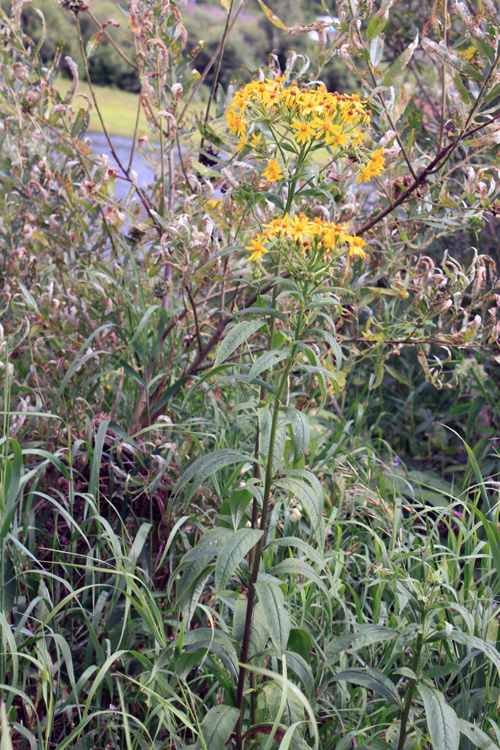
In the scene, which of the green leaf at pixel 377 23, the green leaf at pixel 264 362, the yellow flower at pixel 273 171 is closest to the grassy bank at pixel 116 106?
the green leaf at pixel 377 23

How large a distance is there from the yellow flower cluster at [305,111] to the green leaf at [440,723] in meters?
0.93

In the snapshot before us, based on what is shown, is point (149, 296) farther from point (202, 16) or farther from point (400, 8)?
point (202, 16)

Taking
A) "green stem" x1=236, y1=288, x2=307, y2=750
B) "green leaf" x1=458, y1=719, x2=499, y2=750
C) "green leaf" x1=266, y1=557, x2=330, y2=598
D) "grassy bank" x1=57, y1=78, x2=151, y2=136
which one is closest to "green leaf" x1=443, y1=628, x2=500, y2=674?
"green leaf" x1=458, y1=719, x2=499, y2=750

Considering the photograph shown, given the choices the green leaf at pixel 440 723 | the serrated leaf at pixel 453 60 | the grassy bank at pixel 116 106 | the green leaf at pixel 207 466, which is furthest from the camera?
the grassy bank at pixel 116 106

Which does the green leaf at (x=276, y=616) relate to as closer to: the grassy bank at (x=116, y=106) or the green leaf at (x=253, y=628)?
the green leaf at (x=253, y=628)

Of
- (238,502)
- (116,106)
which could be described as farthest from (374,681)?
(116,106)

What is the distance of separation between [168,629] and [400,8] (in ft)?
9.50

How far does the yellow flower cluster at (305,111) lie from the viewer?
3.32ft

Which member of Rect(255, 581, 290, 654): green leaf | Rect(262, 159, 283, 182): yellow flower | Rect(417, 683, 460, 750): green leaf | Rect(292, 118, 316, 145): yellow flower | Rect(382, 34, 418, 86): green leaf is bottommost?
Rect(417, 683, 460, 750): green leaf

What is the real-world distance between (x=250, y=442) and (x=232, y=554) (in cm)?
93

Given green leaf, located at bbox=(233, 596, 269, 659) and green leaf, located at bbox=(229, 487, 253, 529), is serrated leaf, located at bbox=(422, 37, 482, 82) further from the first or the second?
green leaf, located at bbox=(233, 596, 269, 659)

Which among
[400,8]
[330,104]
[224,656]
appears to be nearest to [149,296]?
[330,104]

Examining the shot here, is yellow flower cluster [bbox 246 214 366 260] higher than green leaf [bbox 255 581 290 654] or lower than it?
higher

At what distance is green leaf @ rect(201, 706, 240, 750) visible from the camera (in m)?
0.96
